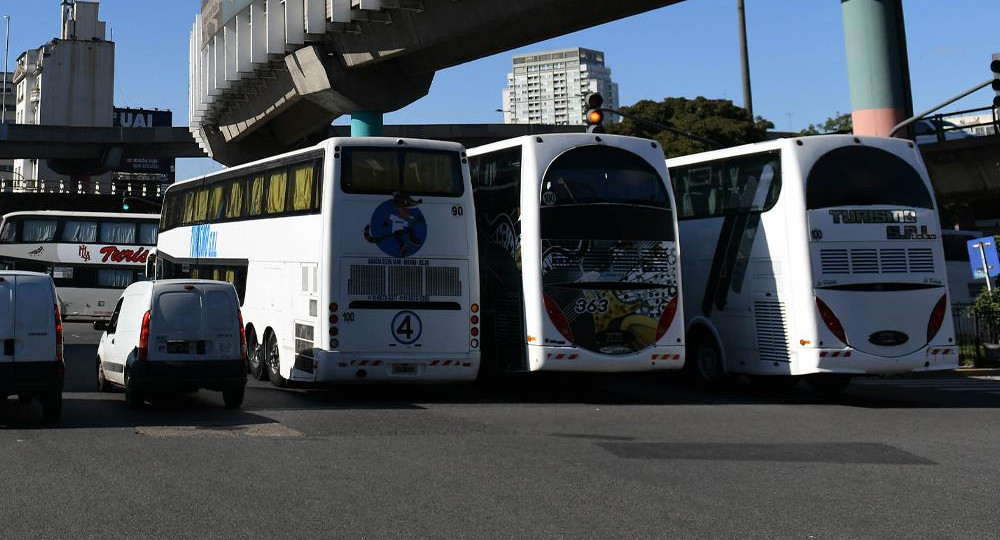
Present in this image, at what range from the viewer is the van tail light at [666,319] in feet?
57.7

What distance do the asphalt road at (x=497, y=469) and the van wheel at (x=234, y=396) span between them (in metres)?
0.15

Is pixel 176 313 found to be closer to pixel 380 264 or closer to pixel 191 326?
pixel 191 326

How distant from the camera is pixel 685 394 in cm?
1927

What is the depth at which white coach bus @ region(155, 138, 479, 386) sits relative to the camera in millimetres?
17047

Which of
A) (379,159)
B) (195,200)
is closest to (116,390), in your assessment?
(379,159)

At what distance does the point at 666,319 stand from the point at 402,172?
4641mm

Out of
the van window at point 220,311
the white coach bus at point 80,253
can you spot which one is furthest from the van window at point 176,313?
the white coach bus at point 80,253

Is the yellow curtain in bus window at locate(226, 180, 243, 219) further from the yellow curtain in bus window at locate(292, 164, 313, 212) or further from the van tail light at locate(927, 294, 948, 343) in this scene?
the van tail light at locate(927, 294, 948, 343)

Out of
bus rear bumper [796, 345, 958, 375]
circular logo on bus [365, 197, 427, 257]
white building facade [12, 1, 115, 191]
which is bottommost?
bus rear bumper [796, 345, 958, 375]

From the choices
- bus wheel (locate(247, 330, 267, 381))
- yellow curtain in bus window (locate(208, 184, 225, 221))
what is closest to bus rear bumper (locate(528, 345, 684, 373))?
bus wheel (locate(247, 330, 267, 381))

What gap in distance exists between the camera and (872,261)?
56.2 ft

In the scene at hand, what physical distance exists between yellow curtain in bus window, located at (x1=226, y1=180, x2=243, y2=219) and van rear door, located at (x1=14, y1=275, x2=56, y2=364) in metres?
8.00

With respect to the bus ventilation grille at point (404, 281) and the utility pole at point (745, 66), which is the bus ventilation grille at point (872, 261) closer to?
the bus ventilation grille at point (404, 281)

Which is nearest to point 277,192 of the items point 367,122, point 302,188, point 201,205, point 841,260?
point 302,188
